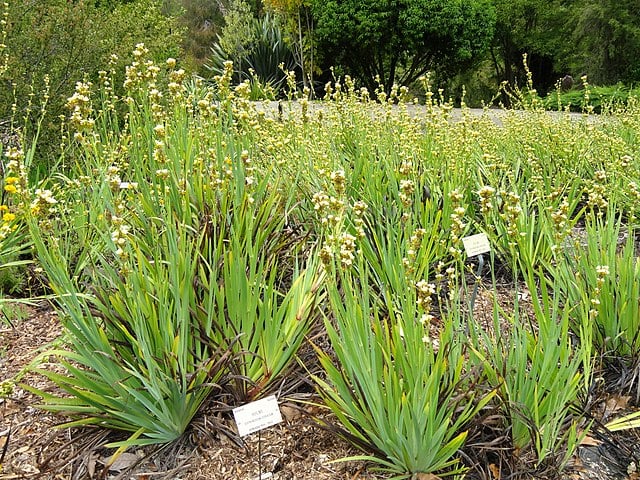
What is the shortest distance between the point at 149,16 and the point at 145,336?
20.6 ft

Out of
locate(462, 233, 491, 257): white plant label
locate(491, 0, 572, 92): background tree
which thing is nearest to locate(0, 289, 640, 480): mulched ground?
locate(462, 233, 491, 257): white plant label

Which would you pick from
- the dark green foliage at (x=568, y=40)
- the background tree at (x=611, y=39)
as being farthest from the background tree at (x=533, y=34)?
the background tree at (x=611, y=39)

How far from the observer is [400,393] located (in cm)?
176

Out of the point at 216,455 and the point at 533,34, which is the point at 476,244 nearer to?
the point at 216,455

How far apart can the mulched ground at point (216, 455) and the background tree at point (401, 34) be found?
13506 millimetres

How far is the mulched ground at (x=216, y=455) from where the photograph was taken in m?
1.96

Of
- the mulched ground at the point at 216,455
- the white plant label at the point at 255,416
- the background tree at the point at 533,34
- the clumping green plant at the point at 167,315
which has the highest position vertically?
the background tree at the point at 533,34

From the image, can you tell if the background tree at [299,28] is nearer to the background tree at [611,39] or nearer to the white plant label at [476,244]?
the background tree at [611,39]

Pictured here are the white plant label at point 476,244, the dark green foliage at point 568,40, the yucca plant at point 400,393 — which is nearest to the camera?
the yucca plant at point 400,393

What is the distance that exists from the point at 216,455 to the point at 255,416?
328 millimetres

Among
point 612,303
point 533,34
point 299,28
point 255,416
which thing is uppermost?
point 533,34

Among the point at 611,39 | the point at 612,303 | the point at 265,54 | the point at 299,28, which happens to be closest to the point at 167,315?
the point at 612,303

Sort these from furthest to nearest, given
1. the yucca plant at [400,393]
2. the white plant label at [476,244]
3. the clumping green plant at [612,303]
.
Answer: the white plant label at [476,244], the clumping green plant at [612,303], the yucca plant at [400,393]

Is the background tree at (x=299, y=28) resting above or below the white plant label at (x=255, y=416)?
above
